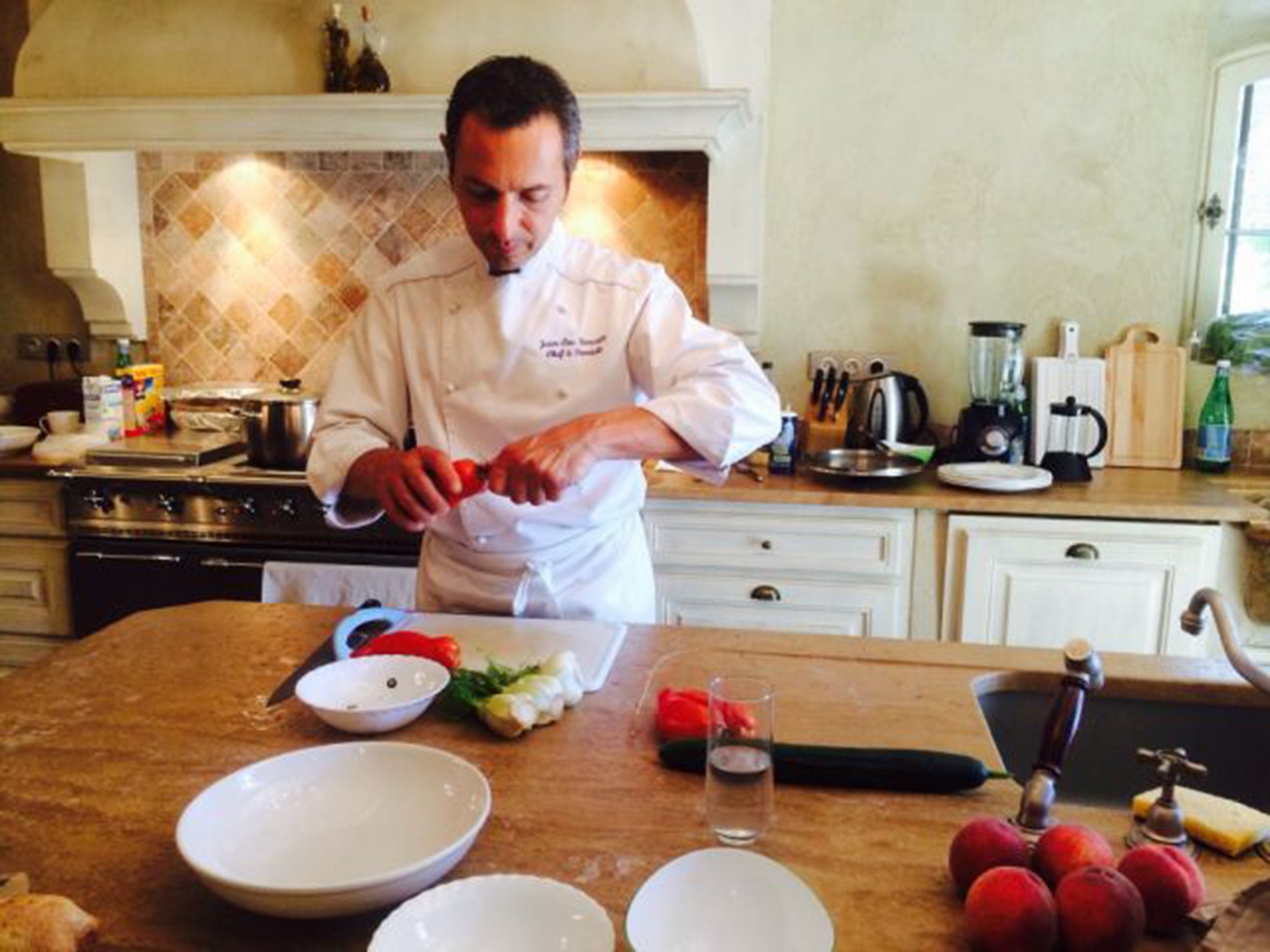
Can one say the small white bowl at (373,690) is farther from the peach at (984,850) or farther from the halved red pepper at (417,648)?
the peach at (984,850)

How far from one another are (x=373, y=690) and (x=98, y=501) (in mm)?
2026

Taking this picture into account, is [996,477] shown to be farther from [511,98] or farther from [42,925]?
[42,925]

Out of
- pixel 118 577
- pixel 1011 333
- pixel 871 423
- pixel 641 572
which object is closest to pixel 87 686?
pixel 641 572

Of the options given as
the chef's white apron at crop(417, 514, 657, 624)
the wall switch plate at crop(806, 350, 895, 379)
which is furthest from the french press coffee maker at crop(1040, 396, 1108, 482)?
the chef's white apron at crop(417, 514, 657, 624)

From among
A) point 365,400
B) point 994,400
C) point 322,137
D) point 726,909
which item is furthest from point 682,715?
point 322,137

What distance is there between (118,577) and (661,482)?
1588mm

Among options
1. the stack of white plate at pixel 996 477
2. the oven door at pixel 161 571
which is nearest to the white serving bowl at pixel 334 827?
the oven door at pixel 161 571

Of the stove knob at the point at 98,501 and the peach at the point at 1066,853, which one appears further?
the stove knob at the point at 98,501

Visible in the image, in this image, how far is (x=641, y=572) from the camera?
1.88 meters

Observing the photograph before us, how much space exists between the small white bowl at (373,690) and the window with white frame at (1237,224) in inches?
103

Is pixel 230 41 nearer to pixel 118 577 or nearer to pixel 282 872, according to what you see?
pixel 118 577

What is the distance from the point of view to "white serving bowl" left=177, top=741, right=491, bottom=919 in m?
0.87

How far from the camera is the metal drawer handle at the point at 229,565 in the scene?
112 inches

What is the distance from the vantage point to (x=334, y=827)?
103cm
